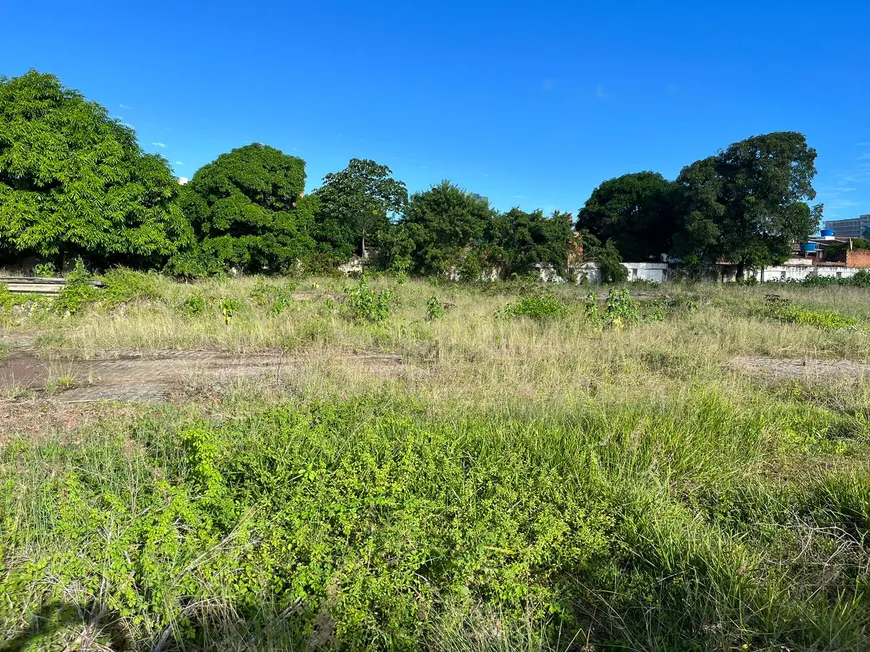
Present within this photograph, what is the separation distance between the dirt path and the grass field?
1.21 feet

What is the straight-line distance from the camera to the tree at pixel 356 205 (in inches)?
1022

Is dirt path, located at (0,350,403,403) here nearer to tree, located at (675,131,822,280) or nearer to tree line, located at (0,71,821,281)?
tree line, located at (0,71,821,281)

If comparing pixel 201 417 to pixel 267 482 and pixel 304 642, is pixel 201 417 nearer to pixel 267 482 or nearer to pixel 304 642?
pixel 267 482

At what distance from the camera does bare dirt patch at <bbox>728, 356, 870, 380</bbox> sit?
620 cm

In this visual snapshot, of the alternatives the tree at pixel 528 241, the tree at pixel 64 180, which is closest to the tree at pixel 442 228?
the tree at pixel 528 241

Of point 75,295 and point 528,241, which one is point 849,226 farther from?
point 75,295

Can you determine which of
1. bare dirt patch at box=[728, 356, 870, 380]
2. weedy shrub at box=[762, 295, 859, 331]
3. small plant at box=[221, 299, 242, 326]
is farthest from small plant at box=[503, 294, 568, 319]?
small plant at box=[221, 299, 242, 326]

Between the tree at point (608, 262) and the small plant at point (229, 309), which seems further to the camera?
the tree at point (608, 262)

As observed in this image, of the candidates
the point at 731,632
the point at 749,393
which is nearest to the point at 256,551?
the point at 731,632

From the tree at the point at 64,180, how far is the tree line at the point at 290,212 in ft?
0.14

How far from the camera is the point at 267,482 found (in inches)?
112

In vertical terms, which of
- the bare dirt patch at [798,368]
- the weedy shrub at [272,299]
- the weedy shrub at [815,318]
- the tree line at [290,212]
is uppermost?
the tree line at [290,212]

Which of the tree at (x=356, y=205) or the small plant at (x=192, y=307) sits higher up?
the tree at (x=356, y=205)

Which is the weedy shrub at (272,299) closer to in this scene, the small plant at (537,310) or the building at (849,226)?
the small plant at (537,310)
